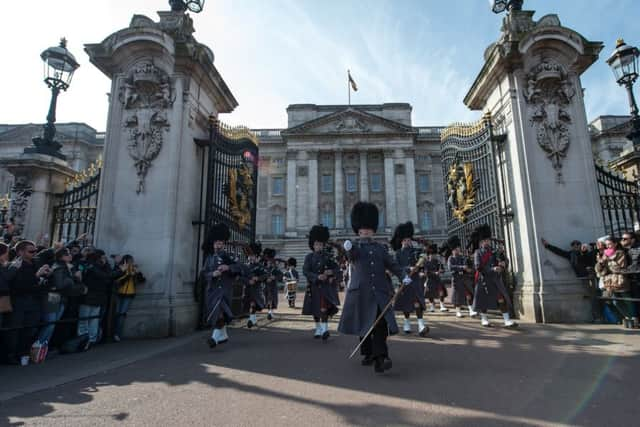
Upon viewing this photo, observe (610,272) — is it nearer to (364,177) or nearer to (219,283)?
(219,283)

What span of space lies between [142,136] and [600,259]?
968cm

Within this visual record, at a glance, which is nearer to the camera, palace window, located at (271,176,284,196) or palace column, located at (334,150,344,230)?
palace column, located at (334,150,344,230)

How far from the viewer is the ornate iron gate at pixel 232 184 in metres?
9.09

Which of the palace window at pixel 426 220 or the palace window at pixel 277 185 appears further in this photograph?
the palace window at pixel 277 185

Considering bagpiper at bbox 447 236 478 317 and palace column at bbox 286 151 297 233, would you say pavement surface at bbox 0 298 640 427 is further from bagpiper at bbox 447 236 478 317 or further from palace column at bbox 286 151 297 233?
palace column at bbox 286 151 297 233

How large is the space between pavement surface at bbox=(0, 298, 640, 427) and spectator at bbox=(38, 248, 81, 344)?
47cm

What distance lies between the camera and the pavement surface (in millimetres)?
3275

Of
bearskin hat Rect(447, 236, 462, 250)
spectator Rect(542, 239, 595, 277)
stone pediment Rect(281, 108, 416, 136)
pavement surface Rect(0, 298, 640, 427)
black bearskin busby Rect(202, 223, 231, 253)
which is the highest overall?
stone pediment Rect(281, 108, 416, 136)

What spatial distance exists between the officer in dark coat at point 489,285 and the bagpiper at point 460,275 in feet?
7.23

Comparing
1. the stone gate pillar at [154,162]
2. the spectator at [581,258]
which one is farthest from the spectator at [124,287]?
the spectator at [581,258]

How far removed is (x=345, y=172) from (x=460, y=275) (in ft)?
127

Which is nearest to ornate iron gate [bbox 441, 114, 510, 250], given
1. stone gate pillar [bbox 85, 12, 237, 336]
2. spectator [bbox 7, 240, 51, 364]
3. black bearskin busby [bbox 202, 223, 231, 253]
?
black bearskin busby [bbox 202, 223, 231, 253]

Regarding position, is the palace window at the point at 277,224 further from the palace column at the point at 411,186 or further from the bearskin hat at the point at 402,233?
the bearskin hat at the point at 402,233

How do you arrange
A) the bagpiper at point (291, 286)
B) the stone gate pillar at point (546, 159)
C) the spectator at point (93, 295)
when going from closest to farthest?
the spectator at point (93, 295) → the stone gate pillar at point (546, 159) → the bagpiper at point (291, 286)
